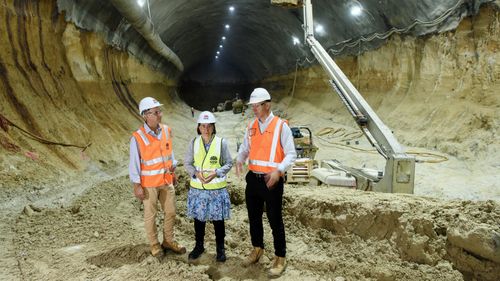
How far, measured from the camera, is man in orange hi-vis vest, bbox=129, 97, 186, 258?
11.5ft

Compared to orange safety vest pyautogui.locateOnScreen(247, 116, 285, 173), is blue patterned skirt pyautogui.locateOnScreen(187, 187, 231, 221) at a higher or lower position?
lower

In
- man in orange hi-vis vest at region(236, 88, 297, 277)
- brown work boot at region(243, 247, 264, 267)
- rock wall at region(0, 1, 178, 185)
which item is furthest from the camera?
rock wall at region(0, 1, 178, 185)

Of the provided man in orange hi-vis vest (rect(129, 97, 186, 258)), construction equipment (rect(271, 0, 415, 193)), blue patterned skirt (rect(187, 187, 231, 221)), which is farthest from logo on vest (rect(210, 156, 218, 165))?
construction equipment (rect(271, 0, 415, 193))

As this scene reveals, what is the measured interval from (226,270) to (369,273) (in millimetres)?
1437

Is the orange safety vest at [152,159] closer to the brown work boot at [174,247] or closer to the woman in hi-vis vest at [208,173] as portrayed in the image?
the woman in hi-vis vest at [208,173]

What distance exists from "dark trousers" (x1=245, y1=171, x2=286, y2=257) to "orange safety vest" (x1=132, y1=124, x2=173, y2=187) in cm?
92

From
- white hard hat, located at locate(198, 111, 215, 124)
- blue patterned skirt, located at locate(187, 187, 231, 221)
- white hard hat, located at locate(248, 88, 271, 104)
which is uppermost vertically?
white hard hat, located at locate(248, 88, 271, 104)

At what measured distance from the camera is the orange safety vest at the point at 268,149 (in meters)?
3.30

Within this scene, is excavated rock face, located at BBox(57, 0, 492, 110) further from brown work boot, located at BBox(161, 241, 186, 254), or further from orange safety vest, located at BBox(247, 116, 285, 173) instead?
orange safety vest, located at BBox(247, 116, 285, 173)

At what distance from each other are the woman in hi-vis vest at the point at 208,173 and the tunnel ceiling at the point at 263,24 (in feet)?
21.2

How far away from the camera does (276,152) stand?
331cm

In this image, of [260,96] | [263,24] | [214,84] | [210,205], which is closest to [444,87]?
[260,96]

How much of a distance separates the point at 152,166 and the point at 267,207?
1251 millimetres

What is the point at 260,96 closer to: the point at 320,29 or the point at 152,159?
the point at 152,159
